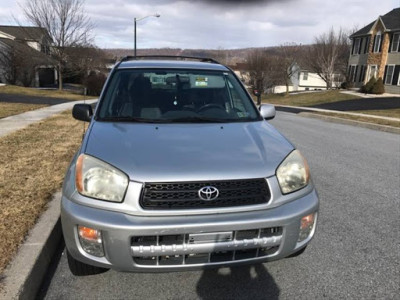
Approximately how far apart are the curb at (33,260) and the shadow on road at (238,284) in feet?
3.92

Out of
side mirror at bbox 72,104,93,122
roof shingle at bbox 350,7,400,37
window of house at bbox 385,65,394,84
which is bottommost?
side mirror at bbox 72,104,93,122

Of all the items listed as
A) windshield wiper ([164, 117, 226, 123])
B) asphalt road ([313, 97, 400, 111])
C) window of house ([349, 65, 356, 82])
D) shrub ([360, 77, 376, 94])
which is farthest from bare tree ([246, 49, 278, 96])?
windshield wiper ([164, 117, 226, 123])

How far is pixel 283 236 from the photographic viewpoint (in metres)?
2.48

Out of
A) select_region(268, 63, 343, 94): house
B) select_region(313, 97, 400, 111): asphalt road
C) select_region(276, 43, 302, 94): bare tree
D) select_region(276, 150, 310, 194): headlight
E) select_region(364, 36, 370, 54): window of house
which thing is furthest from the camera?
select_region(268, 63, 343, 94): house

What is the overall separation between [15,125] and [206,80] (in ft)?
23.2

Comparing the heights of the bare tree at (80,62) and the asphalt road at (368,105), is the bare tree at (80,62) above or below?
above

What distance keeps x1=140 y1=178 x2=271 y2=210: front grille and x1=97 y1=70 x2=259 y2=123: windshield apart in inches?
44.1

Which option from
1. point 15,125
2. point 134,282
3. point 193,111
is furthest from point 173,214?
point 15,125

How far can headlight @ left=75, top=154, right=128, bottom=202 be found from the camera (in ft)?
7.89

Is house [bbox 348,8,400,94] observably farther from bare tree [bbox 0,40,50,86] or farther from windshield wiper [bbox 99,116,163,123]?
windshield wiper [bbox 99,116,163,123]

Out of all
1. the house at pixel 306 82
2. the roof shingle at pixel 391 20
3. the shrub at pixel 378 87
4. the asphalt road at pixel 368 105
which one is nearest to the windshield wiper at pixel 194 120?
the asphalt road at pixel 368 105

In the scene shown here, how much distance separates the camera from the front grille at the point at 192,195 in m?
2.36

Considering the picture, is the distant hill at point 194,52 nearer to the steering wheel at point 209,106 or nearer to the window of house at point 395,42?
the window of house at point 395,42

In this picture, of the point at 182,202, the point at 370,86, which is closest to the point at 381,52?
the point at 370,86
